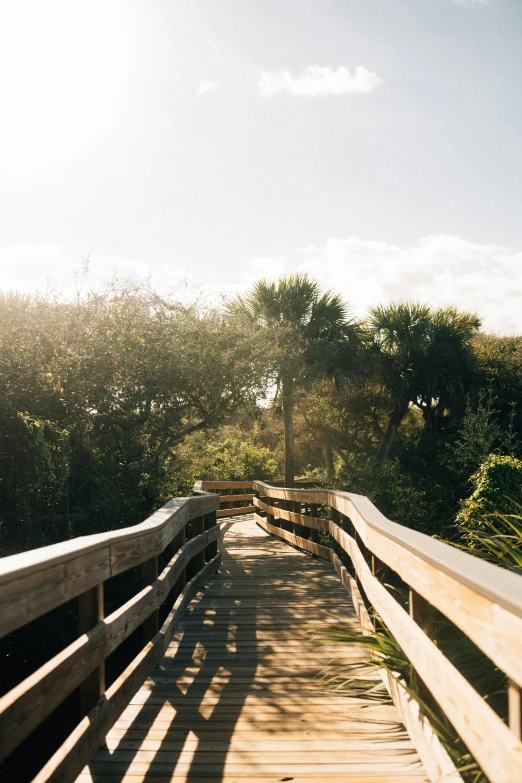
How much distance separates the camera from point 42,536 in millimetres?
8203

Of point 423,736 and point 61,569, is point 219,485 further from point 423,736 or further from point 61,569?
point 61,569

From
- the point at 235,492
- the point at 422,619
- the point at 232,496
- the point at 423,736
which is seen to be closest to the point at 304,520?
the point at 422,619

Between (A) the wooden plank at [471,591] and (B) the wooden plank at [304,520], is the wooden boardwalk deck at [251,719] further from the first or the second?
(B) the wooden plank at [304,520]

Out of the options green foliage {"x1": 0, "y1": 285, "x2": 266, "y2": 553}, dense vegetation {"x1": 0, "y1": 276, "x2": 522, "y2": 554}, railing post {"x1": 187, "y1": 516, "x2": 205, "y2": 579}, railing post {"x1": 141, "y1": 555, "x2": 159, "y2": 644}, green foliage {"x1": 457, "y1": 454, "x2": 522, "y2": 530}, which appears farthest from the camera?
green foliage {"x1": 457, "y1": 454, "x2": 522, "y2": 530}

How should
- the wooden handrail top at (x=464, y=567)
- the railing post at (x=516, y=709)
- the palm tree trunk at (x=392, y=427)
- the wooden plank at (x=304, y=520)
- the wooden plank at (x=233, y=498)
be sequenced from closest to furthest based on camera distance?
the railing post at (x=516, y=709) < the wooden handrail top at (x=464, y=567) < the wooden plank at (x=304, y=520) < the wooden plank at (x=233, y=498) < the palm tree trunk at (x=392, y=427)

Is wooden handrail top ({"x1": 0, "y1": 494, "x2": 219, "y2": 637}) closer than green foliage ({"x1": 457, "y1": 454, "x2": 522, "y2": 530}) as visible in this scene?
Yes

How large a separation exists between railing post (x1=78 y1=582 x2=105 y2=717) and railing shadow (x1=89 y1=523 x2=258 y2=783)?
239mm

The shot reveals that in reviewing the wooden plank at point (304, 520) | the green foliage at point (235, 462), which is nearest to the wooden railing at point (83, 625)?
the wooden plank at point (304, 520)

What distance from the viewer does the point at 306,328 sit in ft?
67.2

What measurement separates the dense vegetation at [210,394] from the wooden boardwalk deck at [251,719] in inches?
128

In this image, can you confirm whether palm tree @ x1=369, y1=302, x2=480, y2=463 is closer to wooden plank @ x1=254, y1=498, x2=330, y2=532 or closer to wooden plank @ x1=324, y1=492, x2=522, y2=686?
wooden plank @ x1=254, y1=498, x2=330, y2=532

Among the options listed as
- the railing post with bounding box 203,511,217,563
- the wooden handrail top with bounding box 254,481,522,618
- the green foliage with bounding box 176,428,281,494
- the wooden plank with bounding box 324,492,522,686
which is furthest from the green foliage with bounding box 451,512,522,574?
the green foliage with bounding box 176,428,281,494

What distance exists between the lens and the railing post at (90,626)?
2.99 metres

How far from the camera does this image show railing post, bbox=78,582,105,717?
118 inches
